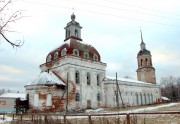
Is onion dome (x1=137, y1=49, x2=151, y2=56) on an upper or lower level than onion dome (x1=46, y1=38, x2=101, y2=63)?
upper

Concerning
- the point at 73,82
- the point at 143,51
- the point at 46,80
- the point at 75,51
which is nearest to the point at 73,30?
the point at 75,51

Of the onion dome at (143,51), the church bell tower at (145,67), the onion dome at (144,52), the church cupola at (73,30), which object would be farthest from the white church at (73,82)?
the onion dome at (143,51)

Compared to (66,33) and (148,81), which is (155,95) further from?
(66,33)

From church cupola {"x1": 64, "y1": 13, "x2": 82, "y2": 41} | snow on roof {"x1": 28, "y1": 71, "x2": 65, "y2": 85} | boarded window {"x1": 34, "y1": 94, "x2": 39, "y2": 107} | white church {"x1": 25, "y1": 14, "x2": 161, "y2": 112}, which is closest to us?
boarded window {"x1": 34, "y1": 94, "x2": 39, "y2": 107}

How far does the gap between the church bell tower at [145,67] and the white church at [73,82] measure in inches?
446

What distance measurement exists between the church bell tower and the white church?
11.3 m

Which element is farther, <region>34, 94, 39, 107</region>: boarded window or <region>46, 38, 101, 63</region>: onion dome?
<region>46, 38, 101, 63</region>: onion dome

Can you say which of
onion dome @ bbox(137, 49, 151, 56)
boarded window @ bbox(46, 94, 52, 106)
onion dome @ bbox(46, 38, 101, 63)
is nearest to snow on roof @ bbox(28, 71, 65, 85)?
boarded window @ bbox(46, 94, 52, 106)

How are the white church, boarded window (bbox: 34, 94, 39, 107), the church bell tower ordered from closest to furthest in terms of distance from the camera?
boarded window (bbox: 34, 94, 39, 107)
the white church
the church bell tower

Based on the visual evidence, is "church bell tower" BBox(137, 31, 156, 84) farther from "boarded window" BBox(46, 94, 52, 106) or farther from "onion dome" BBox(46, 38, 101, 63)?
"boarded window" BBox(46, 94, 52, 106)

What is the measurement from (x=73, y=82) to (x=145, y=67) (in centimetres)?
2472

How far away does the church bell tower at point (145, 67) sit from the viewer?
50531mm

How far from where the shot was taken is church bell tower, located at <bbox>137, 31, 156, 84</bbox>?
50.5 metres

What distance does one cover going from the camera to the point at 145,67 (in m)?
50.4
